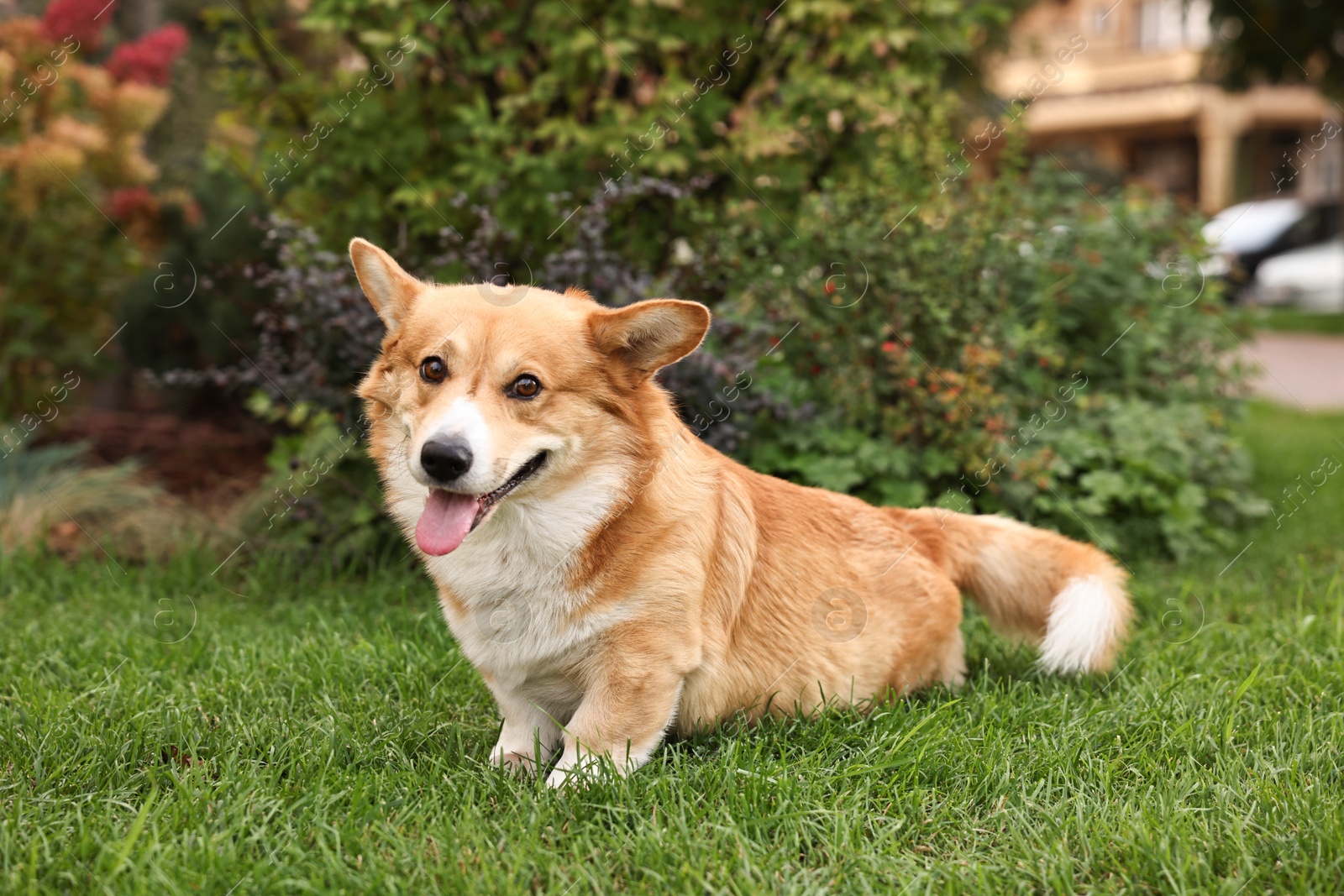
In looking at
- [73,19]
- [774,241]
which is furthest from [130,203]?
[774,241]

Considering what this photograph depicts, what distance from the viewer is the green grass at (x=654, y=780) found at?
7.37 feet

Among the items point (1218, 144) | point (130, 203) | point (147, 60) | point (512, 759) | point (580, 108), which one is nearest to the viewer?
point (512, 759)

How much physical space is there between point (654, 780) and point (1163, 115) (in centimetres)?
2982

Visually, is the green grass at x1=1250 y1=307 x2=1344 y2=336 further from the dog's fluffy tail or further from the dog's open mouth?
the dog's open mouth

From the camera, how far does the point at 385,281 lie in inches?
113

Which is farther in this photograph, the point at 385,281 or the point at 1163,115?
the point at 1163,115

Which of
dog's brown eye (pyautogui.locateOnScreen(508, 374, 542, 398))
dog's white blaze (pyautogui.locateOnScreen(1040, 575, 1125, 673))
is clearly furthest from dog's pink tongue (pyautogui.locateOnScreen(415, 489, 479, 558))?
dog's white blaze (pyautogui.locateOnScreen(1040, 575, 1125, 673))

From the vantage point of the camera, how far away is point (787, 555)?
120 inches

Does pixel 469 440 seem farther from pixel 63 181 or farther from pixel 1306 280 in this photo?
pixel 1306 280

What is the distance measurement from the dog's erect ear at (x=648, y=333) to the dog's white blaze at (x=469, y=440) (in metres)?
0.41

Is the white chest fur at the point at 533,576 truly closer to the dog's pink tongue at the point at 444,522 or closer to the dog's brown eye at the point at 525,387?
the dog's pink tongue at the point at 444,522

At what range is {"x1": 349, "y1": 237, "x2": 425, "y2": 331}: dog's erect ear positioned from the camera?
9.30 ft

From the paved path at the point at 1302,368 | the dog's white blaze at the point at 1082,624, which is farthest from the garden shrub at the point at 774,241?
the paved path at the point at 1302,368

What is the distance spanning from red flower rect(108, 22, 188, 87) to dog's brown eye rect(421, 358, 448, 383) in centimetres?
501
